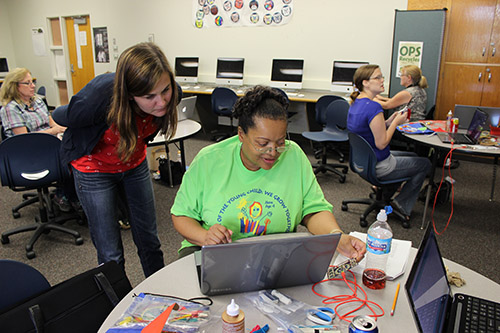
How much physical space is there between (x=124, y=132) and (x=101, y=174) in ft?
0.98

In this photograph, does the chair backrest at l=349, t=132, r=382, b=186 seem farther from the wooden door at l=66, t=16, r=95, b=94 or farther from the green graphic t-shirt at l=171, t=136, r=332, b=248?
the wooden door at l=66, t=16, r=95, b=94

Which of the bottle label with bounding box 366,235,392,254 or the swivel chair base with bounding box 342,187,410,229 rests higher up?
the bottle label with bounding box 366,235,392,254

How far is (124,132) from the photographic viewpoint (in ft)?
4.99

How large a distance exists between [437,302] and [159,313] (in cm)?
70

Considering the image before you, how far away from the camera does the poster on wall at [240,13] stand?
579cm

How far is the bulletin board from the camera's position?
4.66 meters

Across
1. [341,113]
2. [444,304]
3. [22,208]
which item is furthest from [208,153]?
[341,113]

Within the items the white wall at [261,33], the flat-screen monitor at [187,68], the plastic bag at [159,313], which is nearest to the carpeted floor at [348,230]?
the plastic bag at [159,313]

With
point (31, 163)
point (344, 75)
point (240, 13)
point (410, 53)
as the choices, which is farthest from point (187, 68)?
point (31, 163)

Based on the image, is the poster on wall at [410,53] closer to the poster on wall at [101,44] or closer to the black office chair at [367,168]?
the black office chair at [367,168]

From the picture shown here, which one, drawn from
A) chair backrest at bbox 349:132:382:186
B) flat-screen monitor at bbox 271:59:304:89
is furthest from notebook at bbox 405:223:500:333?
flat-screen monitor at bbox 271:59:304:89

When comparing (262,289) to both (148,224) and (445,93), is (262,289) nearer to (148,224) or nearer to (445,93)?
(148,224)

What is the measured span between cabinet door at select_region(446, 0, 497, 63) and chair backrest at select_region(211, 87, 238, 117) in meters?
2.90

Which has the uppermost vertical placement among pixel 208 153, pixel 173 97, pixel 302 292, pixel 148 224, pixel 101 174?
pixel 173 97
